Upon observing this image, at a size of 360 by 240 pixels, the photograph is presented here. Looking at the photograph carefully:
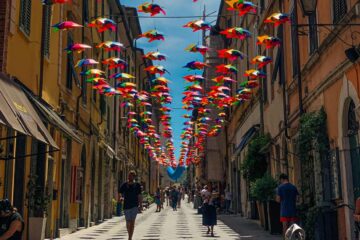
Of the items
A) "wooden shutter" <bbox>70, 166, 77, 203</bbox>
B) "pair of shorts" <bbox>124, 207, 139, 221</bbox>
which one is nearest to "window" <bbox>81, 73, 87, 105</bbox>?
"wooden shutter" <bbox>70, 166, 77, 203</bbox>

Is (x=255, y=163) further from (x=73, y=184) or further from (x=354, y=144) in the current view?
(x=354, y=144)

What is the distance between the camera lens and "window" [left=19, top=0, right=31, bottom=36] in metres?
12.8

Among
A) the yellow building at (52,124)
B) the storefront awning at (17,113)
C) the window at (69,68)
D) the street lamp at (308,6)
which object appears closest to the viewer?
the storefront awning at (17,113)

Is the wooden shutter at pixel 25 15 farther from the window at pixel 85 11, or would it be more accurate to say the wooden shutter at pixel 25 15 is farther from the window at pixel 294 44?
the window at pixel 85 11

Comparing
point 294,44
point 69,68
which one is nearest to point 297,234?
point 294,44

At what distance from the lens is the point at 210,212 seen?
17.2 metres

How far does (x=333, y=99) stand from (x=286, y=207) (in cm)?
287

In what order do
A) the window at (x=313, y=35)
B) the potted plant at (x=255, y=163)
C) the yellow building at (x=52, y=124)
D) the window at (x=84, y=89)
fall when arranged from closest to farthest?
the yellow building at (x=52, y=124)
the window at (x=313, y=35)
the window at (x=84, y=89)
the potted plant at (x=255, y=163)

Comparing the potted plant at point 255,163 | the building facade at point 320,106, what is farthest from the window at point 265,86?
the potted plant at point 255,163

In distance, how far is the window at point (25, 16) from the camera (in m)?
12.8

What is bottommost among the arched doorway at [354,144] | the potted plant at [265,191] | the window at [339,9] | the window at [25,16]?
the potted plant at [265,191]

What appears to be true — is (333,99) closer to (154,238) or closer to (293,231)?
(293,231)

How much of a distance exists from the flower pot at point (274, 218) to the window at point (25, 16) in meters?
9.13

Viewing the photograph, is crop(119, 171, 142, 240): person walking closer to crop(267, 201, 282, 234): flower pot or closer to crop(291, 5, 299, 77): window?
crop(267, 201, 282, 234): flower pot
